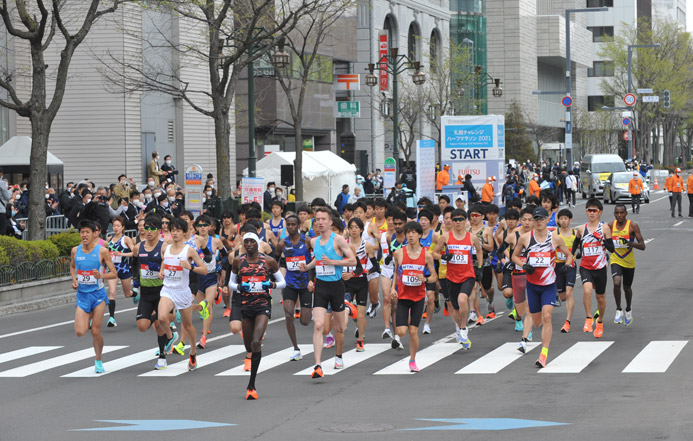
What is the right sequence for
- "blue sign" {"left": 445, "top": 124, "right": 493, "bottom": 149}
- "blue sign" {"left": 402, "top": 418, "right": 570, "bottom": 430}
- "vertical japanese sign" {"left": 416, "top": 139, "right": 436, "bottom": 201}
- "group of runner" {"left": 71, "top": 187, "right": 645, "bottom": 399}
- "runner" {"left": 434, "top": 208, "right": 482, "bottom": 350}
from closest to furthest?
"blue sign" {"left": 402, "top": 418, "right": 570, "bottom": 430} → "group of runner" {"left": 71, "top": 187, "right": 645, "bottom": 399} → "runner" {"left": 434, "top": 208, "right": 482, "bottom": 350} → "vertical japanese sign" {"left": 416, "top": 139, "right": 436, "bottom": 201} → "blue sign" {"left": 445, "top": 124, "right": 493, "bottom": 149}

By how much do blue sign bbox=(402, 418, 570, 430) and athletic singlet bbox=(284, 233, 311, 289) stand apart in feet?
16.0

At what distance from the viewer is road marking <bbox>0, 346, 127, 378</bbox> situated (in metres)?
14.5

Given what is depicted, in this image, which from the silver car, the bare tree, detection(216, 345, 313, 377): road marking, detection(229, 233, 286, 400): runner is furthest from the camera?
the silver car

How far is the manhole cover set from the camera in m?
10.3

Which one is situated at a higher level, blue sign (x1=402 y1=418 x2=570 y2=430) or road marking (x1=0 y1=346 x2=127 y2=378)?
blue sign (x1=402 y1=418 x2=570 y2=430)

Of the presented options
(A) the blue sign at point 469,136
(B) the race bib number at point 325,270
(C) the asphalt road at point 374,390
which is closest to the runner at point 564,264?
(C) the asphalt road at point 374,390

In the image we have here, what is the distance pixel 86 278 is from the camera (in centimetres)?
1452

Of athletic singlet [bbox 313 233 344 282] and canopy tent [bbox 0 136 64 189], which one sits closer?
athletic singlet [bbox 313 233 344 282]

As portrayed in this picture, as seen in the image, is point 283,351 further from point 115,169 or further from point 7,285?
point 115,169

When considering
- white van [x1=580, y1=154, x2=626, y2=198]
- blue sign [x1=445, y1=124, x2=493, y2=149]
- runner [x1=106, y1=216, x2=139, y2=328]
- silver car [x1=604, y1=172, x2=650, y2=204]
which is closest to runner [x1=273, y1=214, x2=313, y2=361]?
runner [x1=106, y1=216, x2=139, y2=328]

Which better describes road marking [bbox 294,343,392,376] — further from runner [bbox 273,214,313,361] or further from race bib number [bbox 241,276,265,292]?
race bib number [bbox 241,276,265,292]

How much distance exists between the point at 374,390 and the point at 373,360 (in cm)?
233

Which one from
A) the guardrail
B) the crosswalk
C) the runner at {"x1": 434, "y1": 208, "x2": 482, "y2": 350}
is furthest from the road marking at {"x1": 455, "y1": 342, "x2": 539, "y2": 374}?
the guardrail

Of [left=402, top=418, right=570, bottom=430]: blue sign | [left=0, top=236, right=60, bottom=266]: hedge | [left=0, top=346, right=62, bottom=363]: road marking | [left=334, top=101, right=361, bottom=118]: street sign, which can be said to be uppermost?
[left=334, top=101, right=361, bottom=118]: street sign
